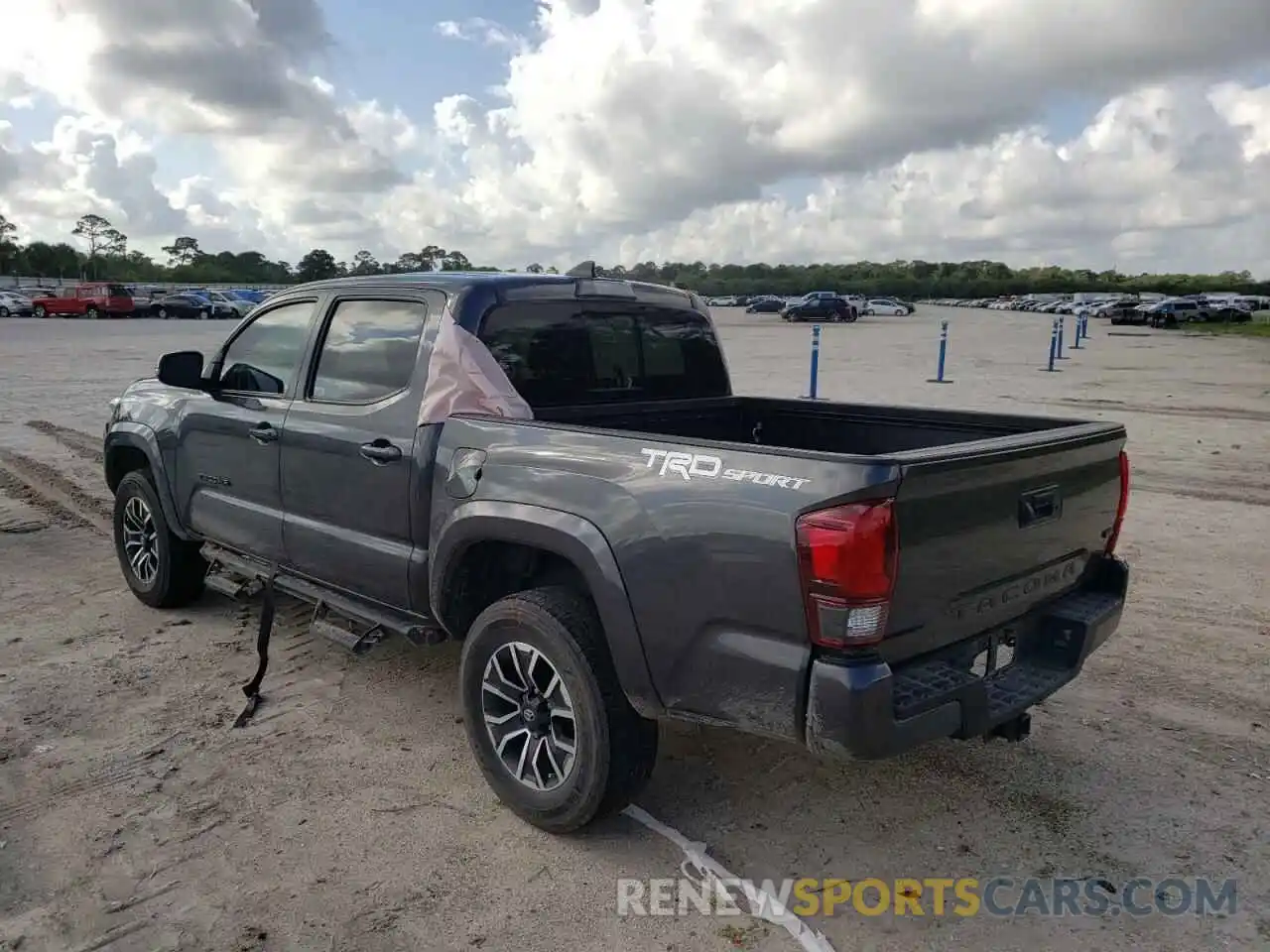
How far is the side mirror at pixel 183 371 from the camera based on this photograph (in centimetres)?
486

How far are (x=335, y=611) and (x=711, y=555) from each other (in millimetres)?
2165

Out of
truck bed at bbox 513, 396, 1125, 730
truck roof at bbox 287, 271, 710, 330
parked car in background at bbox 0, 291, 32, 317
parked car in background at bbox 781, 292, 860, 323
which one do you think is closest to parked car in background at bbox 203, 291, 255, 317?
parked car in background at bbox 0, 291, 32, 317

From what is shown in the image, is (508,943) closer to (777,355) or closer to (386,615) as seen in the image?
(386,615)

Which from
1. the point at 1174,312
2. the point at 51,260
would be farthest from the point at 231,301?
the point at 51,260

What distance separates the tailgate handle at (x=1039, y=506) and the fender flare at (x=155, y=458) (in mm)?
4259

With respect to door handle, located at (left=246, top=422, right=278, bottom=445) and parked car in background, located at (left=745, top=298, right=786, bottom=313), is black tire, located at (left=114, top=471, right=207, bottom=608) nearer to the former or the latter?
door handle, located at (left=246, top=422, right=278, bottom=445)

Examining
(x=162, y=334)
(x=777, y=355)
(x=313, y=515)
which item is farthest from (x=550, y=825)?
(x=162, y=334)

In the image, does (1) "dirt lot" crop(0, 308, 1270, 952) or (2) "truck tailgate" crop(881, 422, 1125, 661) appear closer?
(2) "truck tailgate" crop(881, 422, 1125, 661)

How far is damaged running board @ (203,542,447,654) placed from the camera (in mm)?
3805

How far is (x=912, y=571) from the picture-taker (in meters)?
2.65

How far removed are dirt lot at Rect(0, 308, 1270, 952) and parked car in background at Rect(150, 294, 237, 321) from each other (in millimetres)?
50603

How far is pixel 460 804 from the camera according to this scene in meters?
3.50

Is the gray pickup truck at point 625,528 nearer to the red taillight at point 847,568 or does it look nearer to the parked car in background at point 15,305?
the red taillight at point 847,568

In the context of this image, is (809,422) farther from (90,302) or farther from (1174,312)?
(1174,312)
